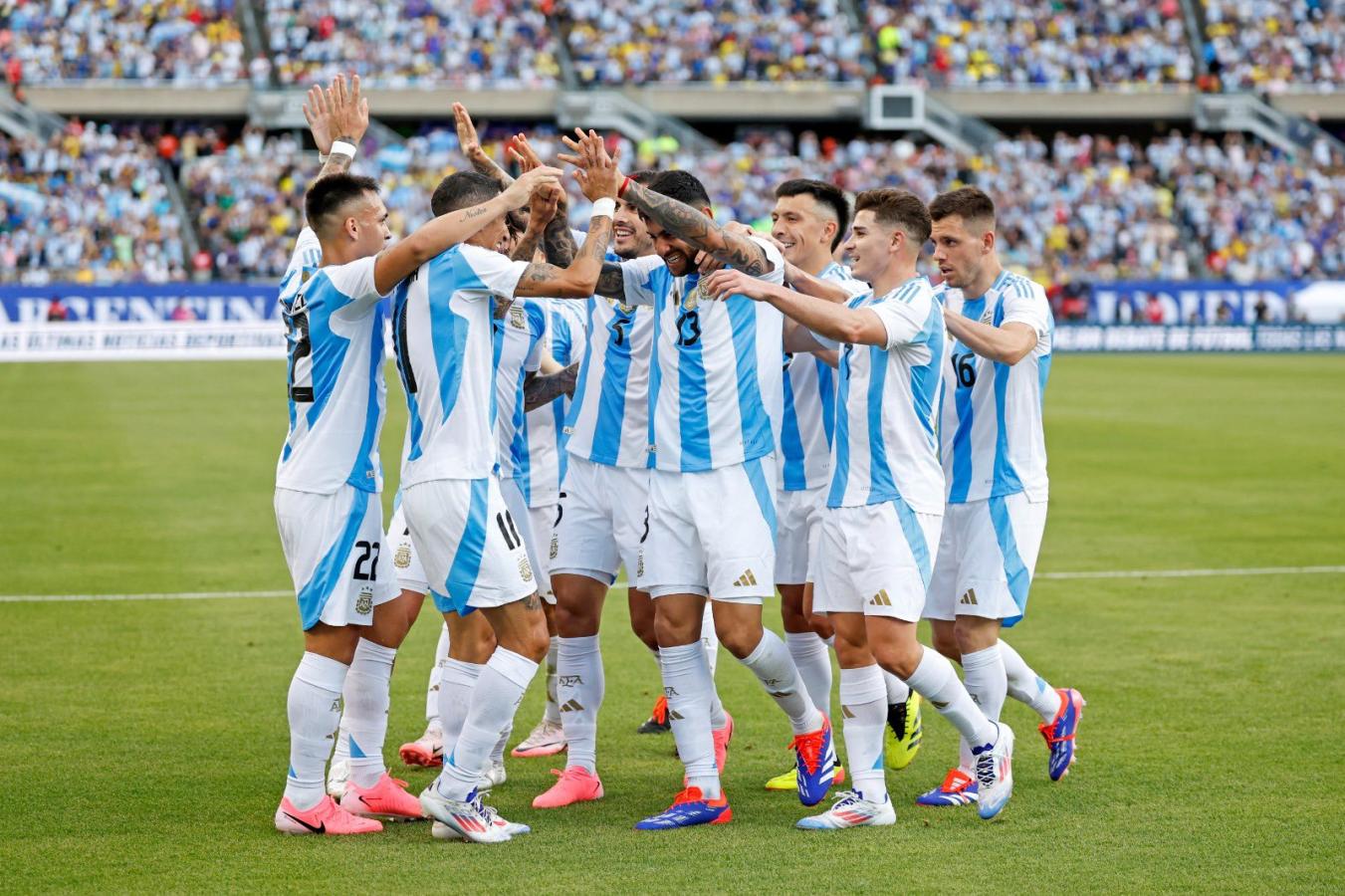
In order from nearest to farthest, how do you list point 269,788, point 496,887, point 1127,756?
point 496,887, point 269,788, point 1127,756

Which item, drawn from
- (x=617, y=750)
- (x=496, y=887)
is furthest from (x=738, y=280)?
(x=617, y=750)

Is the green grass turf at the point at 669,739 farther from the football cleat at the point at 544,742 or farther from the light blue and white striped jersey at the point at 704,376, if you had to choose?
the light blue and white striped jersey at the point at 704,376

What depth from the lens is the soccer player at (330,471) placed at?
6188 mm

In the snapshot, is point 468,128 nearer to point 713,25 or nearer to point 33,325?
point 33,325

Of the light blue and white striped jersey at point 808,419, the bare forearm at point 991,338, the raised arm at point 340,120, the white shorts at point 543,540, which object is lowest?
the white shorts at point 543,540

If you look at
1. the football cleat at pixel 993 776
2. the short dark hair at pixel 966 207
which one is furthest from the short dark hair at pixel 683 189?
the football cleat at pixel 993 776

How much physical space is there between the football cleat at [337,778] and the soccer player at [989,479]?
8.04ft

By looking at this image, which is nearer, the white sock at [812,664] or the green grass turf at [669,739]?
the green grass turf at [669,739]

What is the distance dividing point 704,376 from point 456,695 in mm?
1620

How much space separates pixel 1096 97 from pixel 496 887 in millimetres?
45408

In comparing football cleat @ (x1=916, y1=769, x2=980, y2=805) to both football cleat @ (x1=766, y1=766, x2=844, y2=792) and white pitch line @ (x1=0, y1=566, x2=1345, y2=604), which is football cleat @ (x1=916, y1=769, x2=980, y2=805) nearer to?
football cleat @ (x1=766, y1=766, x2=844, y2=792)

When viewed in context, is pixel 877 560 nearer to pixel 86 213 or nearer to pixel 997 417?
pixel 997 417

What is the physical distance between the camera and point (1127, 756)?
7336 mm

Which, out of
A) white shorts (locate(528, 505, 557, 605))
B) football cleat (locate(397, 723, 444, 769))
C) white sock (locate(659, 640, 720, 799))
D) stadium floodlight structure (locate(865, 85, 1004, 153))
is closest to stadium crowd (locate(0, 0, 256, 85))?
stadium floodlight structure (locate(865, 85, 1004, 153))
